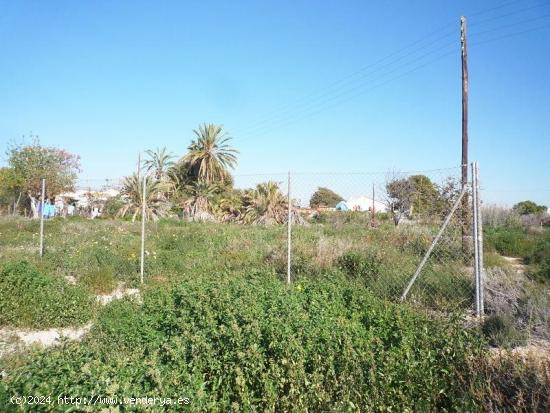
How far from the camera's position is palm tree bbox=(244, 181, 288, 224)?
2844cm

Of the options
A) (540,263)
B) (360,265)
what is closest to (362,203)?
(540,263)

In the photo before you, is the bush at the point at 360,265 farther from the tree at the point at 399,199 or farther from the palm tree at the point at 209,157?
the palm tree at the point at 209,157

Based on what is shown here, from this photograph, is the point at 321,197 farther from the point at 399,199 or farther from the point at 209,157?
the point at 209,157

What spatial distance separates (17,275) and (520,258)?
14482 mm

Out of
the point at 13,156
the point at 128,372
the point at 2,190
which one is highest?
the point at 13,156

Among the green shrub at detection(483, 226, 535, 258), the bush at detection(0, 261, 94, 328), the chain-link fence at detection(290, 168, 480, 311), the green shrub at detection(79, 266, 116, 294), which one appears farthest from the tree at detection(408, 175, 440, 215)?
the green shrub at detection(483, 226, 535, 258)

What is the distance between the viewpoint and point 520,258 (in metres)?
13.6

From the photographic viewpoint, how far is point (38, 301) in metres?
6.21

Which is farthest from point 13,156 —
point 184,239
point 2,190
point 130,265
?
point 130,265

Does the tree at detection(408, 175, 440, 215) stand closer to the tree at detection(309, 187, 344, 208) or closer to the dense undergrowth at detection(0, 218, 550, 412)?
the dense undergrowth at detection(0, 218, 550, 412)

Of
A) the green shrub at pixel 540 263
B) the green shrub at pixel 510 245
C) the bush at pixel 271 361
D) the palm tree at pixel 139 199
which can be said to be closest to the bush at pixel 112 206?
the palm tree at pixel 139 199

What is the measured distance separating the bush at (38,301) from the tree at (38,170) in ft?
98.6

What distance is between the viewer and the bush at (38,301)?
19.4ft

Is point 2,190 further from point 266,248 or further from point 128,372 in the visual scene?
point 128,372
